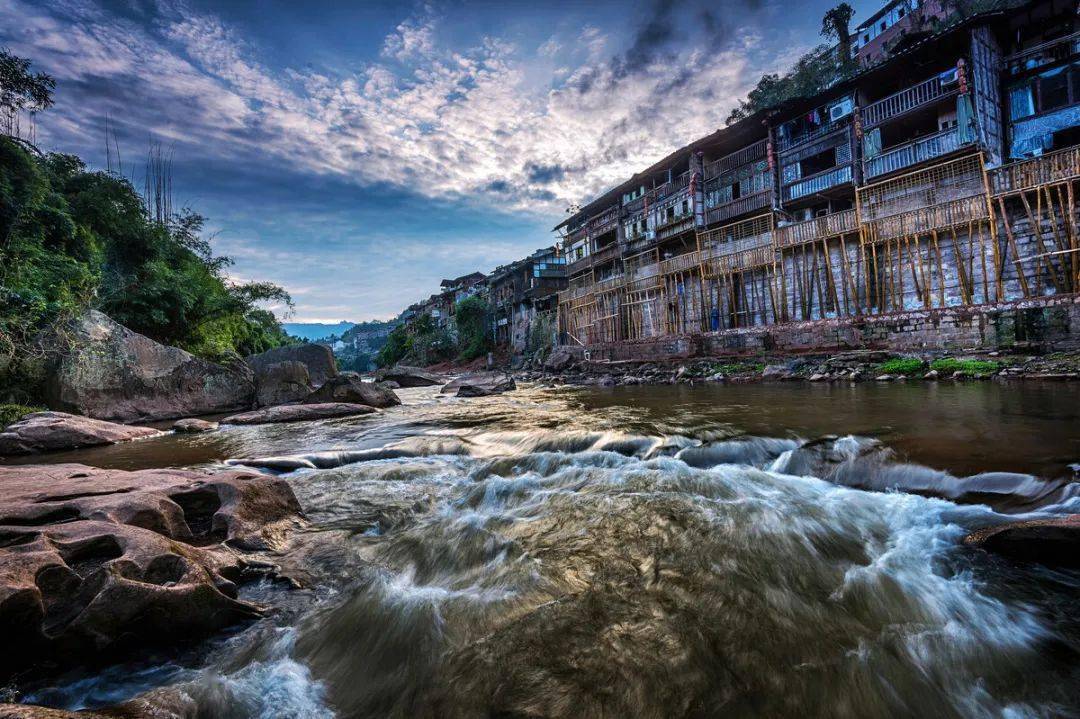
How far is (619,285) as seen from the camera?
3047cm

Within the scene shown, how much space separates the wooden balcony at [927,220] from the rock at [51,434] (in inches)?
983

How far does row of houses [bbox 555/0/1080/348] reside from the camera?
47.0ft

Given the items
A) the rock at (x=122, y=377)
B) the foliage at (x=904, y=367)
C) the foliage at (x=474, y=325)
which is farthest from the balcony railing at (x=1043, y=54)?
the foliage at (x=474, y=325)

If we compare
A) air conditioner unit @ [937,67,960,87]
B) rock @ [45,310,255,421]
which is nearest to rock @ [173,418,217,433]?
rock @ [45,310,255,421]

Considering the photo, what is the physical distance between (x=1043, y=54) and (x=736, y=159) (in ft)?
41.4

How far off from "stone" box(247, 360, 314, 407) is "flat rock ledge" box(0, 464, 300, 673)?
1084 cm

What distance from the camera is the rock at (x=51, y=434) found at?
24.5ft

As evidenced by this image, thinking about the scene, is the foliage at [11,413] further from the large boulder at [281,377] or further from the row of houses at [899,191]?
the row of houses at [899,191]

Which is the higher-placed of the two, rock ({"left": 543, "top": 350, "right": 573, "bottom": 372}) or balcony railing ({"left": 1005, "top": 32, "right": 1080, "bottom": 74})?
balcony railing ({"left": 1005, "top": 32, "right": 1080, "bottom": 74})

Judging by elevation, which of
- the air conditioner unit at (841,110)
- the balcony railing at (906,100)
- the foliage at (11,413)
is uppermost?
the air conditioner unit at (841,110)

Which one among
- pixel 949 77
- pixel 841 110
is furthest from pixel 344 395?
pixel 949 77

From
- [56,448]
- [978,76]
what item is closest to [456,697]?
[56,448]

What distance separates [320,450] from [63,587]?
5203mm

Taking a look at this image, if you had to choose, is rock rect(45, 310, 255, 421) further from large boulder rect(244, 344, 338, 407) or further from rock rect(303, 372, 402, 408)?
rock rect(303, 372, 402, 408)
